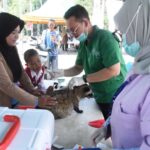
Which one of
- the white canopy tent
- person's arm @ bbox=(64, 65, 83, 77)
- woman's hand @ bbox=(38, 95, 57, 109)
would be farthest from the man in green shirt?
the white canopy tent

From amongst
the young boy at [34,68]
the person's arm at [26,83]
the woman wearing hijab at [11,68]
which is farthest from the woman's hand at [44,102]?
the young boy at [34,68]

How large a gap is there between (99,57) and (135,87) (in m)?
0.78

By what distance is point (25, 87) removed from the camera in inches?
73.0

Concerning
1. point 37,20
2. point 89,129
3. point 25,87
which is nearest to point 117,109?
point 89,129

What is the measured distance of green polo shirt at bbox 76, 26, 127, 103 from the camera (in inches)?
60.6

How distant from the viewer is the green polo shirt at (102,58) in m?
1.54

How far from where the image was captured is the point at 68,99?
1636mm

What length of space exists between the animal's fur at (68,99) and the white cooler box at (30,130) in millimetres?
751

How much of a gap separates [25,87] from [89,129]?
66 cm

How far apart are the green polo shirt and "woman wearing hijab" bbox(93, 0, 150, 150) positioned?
1.99 ft

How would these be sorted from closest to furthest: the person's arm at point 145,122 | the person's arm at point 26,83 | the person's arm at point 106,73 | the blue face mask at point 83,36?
the person's arm at point 145,122, the person's arm at point 106,73, the blue face mask at point 83,36, the person's arm at point 26,83

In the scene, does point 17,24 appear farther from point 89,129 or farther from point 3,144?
point 3,144

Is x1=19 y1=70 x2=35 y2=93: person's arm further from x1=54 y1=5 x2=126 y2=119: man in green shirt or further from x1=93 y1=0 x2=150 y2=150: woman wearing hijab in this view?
x1=93 y1=0 x2=150 y2=150: woman wearing hijab

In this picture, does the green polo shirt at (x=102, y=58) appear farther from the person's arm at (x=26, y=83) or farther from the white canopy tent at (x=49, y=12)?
the white canopy tent at (x=49, y=12)
